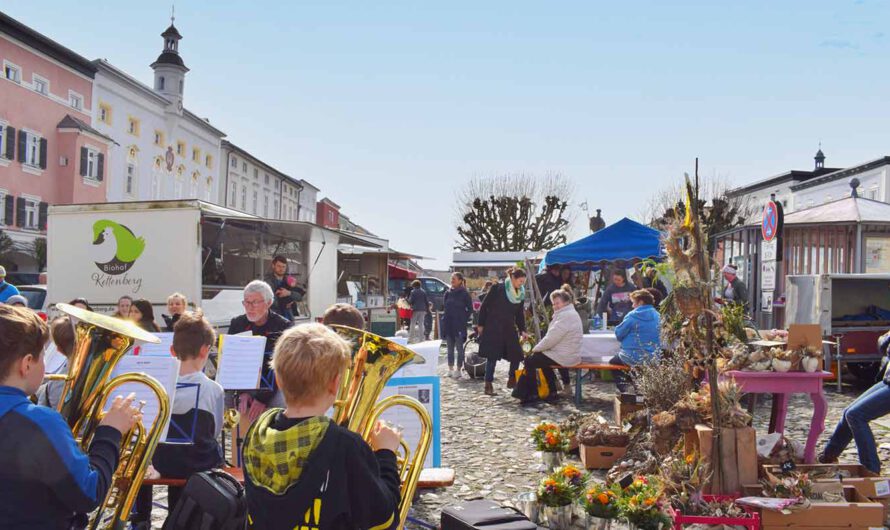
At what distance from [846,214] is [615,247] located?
4320mm

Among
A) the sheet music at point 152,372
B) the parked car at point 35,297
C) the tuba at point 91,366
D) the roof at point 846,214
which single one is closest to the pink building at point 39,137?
the parked car at point 35,297

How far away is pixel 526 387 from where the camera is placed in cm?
1045

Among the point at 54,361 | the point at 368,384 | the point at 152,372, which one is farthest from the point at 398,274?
the point at 368,384

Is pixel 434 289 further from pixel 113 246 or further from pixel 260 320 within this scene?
pixel 260 320

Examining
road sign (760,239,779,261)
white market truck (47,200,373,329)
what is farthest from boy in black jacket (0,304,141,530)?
road sign (760,239,779,261)

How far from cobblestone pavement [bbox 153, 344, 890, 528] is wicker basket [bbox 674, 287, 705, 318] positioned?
86.2 inches

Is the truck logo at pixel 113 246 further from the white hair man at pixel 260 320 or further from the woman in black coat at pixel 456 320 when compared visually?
the white hair man at pixel 260 320

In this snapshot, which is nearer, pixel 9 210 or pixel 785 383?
pixel 785 383

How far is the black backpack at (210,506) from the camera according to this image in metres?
2.82

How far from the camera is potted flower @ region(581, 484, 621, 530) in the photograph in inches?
191

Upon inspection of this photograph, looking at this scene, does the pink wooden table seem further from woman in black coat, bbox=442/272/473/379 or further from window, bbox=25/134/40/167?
window, bbox=25/134/40/167

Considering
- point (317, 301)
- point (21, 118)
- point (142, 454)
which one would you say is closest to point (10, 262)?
point (21, 118)

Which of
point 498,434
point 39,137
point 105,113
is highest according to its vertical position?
point 105,113

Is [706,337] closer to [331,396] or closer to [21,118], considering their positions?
[331,396]
